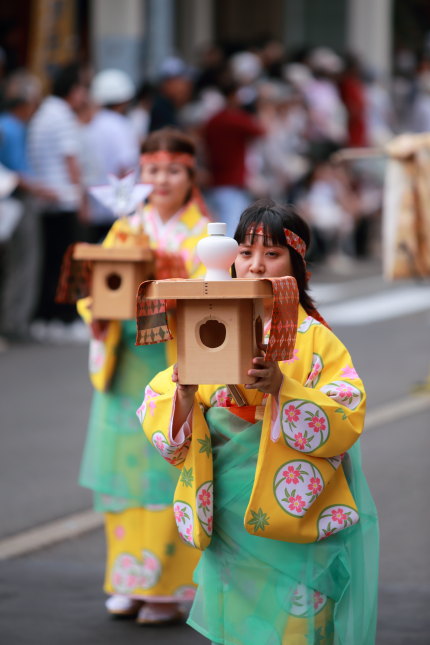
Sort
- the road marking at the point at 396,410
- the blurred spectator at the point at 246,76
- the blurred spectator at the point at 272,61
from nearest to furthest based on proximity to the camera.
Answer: the road marking at the point at 396,410
the blurred spectator at the point at 246,76
the blurred spectator at the point at 272,61

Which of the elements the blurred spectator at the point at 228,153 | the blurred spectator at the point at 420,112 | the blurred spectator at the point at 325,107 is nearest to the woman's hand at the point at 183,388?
the blurred spectator at the point at 228,153

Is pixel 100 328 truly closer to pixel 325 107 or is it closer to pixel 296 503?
pixel 296 503

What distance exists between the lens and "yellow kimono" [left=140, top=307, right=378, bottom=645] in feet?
10.8

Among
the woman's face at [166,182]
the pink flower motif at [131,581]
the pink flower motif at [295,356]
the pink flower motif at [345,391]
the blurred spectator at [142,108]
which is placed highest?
the blurred spectator at [142,108]

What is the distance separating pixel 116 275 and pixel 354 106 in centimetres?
1336

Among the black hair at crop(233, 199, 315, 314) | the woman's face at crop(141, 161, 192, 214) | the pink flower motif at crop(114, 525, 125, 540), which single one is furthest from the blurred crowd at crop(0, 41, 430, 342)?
the black hair at crop(233, 199, 315, 314)

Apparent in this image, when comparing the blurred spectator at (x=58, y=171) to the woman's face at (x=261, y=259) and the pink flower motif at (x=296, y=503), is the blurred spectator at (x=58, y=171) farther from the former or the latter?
the pink flower motif at (x=296, y=503)

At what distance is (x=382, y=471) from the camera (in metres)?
6.96

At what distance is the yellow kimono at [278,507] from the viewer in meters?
3.29

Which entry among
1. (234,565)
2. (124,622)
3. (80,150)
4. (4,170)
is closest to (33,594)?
(124,622)

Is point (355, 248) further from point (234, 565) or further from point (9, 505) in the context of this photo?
point (234, 565)

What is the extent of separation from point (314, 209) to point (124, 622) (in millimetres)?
11331
